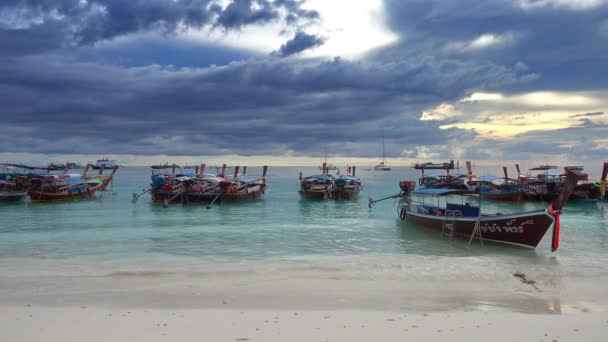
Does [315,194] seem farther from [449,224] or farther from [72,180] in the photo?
[72,180]

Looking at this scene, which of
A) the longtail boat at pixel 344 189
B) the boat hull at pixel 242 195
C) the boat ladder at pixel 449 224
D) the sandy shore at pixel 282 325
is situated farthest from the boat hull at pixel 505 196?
the sandy shore at pixel 282 325

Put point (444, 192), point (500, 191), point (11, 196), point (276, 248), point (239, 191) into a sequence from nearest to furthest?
point (276, 248) < point (444, 192) < point (11, 196) < point (239, 191) < point (500, 191)

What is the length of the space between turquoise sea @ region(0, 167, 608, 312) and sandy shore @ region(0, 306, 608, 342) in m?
4.70

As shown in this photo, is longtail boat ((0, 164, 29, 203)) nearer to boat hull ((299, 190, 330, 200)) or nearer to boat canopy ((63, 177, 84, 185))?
boat canopy ((63, 177, 84, 185))

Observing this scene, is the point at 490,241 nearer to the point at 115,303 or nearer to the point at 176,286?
the point at 176,286

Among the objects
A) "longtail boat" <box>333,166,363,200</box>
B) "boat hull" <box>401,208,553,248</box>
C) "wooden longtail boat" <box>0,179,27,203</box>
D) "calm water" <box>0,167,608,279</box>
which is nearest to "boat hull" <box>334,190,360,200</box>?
"longtail boat" <box>333,166,363,200</box>

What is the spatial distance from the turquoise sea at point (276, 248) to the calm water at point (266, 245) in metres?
0.04

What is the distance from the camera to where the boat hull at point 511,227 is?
62.0ft

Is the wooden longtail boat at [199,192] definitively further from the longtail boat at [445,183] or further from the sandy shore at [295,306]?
the longtail boat at [445,183]

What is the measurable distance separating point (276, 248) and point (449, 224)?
8954mm

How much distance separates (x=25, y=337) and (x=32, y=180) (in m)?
42.2

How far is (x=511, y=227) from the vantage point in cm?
1958

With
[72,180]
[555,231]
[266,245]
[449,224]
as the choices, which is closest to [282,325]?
[266,245]

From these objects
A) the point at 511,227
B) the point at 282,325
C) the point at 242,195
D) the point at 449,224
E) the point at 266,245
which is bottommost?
the point at 266,245
